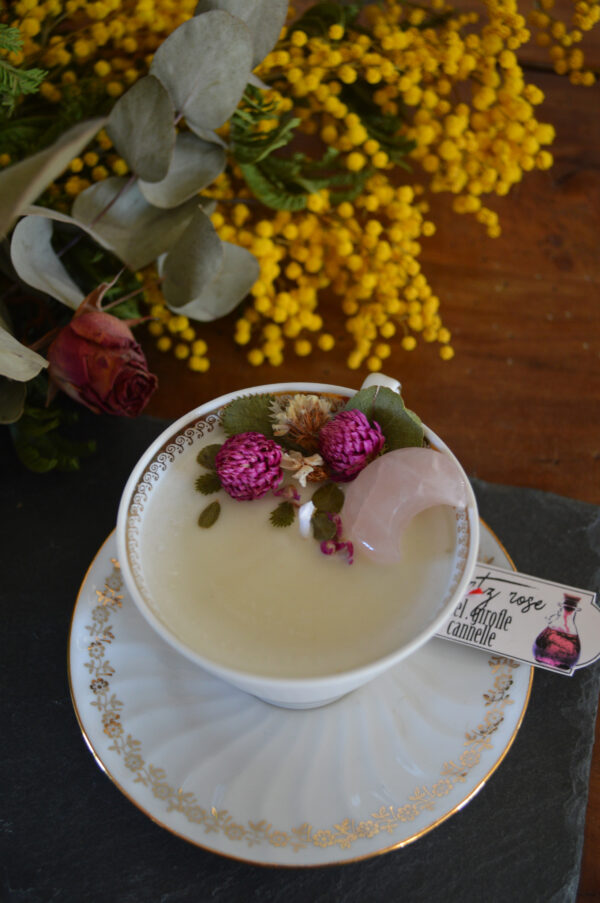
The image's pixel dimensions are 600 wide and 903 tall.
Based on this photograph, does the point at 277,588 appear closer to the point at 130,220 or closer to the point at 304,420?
the point at 304,420

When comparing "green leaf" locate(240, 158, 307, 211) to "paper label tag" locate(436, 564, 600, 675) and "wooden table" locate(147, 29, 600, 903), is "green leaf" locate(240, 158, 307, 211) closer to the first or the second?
"wooden table" locate(147, 29, 600, 903)

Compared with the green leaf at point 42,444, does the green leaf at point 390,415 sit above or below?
above

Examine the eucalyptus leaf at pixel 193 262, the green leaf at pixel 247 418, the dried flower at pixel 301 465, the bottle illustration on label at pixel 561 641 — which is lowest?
the bottle illustration on label at pixel 561 641

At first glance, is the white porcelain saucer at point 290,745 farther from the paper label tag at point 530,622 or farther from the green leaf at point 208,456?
the green leaf at point 208,456

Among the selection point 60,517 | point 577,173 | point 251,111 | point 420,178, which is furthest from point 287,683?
point 577,173

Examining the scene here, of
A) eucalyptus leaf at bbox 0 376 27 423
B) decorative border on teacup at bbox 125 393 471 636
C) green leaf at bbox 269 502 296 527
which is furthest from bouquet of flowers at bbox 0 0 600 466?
green leaf at bbox 269 502 296 527

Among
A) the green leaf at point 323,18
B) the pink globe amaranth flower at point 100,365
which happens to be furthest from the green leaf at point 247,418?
the green leaf at point 323,18

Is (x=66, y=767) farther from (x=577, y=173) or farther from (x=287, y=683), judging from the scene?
(x=577, y=173)

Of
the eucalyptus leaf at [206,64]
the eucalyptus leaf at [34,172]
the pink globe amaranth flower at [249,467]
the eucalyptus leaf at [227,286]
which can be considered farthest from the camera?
the eucalyptus leaf at [227,286]
